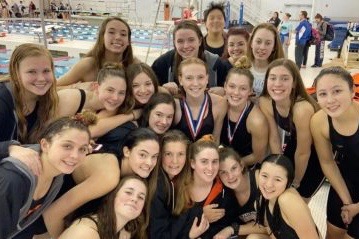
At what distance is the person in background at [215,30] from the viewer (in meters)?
3.54

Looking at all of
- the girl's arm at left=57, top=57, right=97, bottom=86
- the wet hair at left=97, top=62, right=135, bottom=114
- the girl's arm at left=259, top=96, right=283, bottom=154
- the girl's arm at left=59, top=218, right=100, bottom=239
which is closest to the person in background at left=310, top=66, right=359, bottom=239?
the girl's arm at left=259, top=96, right=283, bottom=154

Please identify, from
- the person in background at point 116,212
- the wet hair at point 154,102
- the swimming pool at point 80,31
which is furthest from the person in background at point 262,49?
the swimming pool at point 80,31

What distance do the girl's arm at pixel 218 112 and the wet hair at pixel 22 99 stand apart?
1114mm

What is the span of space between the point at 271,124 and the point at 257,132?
12 cm

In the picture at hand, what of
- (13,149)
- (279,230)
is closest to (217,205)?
(279,230)

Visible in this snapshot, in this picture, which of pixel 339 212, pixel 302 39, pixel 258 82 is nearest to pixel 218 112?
pixel 258 82

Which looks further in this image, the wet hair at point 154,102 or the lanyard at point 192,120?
the lanyard at point 192,120

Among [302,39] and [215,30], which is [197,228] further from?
[302,39]

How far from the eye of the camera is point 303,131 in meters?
2.35

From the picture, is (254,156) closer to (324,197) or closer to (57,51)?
(324,197)

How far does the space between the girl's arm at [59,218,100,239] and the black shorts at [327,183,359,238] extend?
5.22 ft

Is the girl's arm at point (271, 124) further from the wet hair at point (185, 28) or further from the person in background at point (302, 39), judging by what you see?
the person in background at point (302, 39)

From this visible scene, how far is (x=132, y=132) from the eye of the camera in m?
2.26

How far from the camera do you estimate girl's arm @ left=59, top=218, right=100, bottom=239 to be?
1936 millimetres
